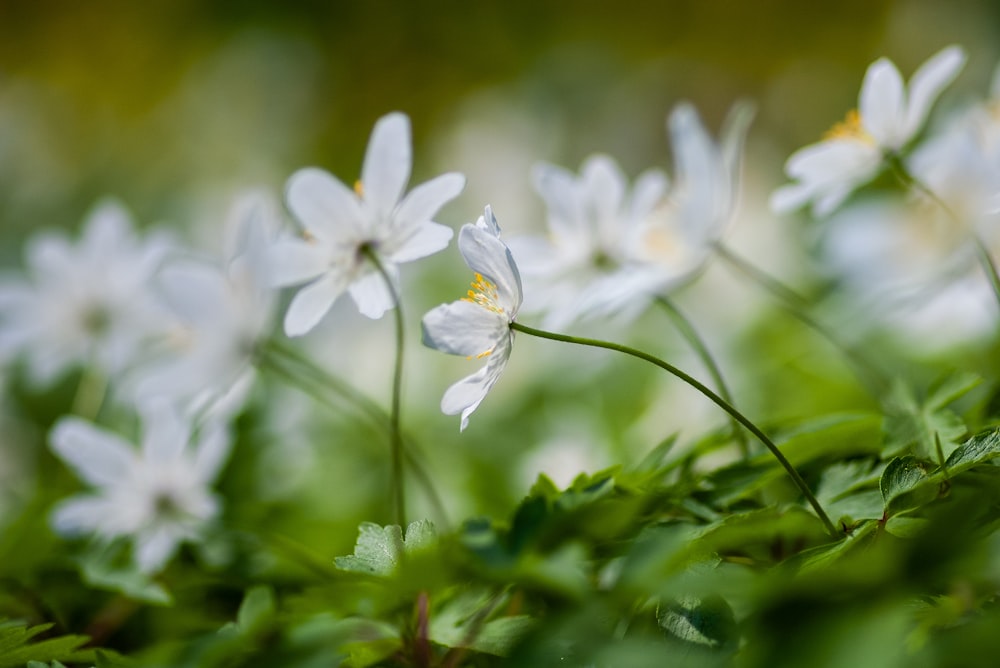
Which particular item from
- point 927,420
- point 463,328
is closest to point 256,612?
point 463,328

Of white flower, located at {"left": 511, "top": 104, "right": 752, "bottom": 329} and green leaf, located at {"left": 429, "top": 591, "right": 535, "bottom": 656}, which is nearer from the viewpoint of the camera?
green leaf, located at {"left": 429, "top": 591, "right": 535, "bottom": 656}

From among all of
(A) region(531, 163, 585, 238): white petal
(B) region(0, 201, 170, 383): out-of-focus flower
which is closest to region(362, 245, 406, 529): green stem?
(A) region(531, 163, 585, 238): white petal

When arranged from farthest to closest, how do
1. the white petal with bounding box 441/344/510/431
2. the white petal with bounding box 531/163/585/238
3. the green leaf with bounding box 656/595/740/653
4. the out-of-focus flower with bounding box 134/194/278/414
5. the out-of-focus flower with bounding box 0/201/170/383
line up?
the out-of-focus flower with bounding box 0/201/170/383
the white petal with bounding box 531/163/585/238
the out-of-focus flower with bounding box 134/194/278/414
the white petal with bounding box 441/344/510/431
the green leaf with bounding box 656/595/740/653

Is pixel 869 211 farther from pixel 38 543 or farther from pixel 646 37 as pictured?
pixel 646 37

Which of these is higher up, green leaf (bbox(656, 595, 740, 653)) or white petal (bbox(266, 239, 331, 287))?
white petal (bbox(266, 239, 331, 287))

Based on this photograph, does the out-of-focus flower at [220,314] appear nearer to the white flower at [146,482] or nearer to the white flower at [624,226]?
the white flower at [146,482]

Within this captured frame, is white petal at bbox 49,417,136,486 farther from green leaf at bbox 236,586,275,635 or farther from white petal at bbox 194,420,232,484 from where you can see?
green leaf at bbox 236,586,275,635

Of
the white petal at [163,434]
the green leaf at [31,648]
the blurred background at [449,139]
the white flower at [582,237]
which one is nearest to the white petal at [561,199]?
the white flower at [582,237]
